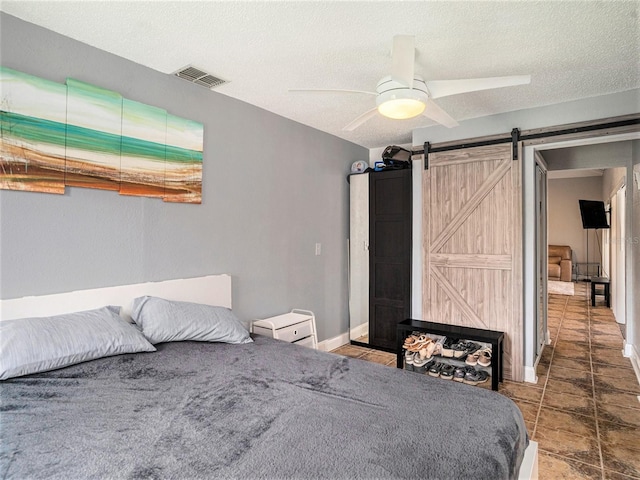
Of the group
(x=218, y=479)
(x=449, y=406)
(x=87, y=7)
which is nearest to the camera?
(x=218, y=479)

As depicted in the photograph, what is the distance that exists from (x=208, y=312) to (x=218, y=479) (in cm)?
153

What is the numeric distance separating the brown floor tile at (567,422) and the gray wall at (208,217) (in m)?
2.23

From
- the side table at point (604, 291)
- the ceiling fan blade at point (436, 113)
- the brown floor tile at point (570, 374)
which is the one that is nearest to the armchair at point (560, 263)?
the side table at point (604, 291)

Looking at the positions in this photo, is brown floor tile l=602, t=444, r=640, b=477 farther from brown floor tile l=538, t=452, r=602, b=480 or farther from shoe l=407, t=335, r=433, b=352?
shoe l=407, t=335, r=433, b=352

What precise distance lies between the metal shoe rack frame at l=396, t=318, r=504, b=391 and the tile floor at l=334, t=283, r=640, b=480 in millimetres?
264

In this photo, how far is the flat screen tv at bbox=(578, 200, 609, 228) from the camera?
7.31 meters

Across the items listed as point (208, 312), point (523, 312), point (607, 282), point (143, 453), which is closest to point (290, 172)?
point (208, 312)

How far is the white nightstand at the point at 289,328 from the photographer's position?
125 inches

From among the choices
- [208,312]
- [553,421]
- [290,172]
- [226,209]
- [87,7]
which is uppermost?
[87,7]

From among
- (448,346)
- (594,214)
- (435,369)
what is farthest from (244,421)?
(594,214)

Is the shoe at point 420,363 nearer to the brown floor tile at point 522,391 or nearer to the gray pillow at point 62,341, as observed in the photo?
the brown floor tile at point 522,391

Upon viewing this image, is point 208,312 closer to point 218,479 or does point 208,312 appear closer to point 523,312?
point 218,479

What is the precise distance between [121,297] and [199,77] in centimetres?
166

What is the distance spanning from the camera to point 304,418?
4.81 ft
